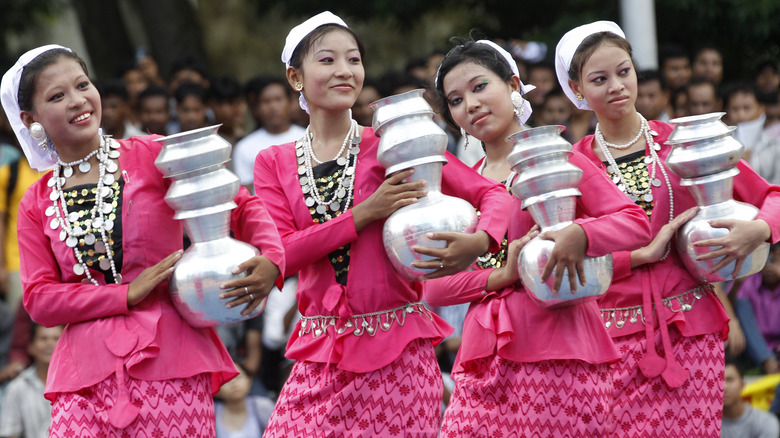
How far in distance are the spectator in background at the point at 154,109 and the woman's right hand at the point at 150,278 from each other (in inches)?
169

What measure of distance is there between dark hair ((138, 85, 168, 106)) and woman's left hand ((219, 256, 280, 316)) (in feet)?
14.9

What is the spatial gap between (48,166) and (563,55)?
6.62 feet

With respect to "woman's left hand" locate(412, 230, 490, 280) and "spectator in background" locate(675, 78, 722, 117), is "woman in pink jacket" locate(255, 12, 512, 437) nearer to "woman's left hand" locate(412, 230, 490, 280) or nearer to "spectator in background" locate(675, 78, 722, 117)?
"woman's left hand" locate(412, 230, 490, 280)

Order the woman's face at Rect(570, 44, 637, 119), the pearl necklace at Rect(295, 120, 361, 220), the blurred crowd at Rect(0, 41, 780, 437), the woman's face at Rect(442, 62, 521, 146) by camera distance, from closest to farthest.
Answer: the pearl necklace at Rect(295, 120, 361, 220)
the woman's face at Rect(442, 62, 521, 146)
the woman's face at Rect(570, 44, 637, 119)
the blurred crowd at Rect(0, 41, 780, 437)

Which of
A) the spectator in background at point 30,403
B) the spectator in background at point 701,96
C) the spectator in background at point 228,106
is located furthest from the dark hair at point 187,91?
the spectator in background at point 701,96

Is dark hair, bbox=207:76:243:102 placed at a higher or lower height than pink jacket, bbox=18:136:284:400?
lower

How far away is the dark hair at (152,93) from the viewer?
8023 millimetres

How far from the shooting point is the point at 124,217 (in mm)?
3902

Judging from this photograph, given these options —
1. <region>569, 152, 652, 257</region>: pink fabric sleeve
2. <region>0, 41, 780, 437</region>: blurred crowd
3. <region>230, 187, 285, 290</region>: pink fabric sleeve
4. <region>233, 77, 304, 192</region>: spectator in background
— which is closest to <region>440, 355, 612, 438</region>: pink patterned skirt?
<region>569, 152, 652, 257</region>: pink fabric sleeve

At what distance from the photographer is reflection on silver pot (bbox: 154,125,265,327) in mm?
3660

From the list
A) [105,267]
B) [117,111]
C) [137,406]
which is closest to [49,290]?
[105,267]

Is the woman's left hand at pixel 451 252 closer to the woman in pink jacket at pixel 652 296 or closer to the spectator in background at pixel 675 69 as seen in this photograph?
the woman in pink jacket at pixel 652 296

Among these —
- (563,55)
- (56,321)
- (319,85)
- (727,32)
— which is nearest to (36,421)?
(56,321)

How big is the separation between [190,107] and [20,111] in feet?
13.1
